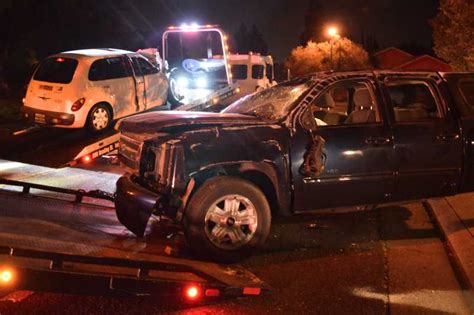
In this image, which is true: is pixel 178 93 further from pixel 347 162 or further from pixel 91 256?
pixel 91 256

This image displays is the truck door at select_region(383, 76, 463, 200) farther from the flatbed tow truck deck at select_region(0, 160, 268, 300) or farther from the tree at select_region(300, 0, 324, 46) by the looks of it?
the tree at select_region(300, 0, 324, 46)

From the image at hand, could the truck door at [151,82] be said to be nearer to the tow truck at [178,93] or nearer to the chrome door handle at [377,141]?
the tow truck at [178,93]

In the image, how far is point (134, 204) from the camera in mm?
5062

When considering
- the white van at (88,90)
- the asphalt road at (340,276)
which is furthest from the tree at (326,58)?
the asphalt road at (340,276)

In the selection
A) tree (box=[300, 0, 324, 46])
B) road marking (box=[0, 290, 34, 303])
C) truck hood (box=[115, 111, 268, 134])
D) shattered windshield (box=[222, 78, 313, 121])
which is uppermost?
tree (box=[300, 0, 324, 46])

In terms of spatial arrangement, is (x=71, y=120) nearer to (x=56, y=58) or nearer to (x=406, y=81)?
(x=56, y=58)

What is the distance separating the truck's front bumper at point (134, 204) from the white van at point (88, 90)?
16.0 ft

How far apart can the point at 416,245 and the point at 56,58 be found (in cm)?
757

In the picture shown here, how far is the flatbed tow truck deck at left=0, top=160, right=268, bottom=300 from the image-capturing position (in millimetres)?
3715

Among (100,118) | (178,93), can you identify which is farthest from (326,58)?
(100,118)

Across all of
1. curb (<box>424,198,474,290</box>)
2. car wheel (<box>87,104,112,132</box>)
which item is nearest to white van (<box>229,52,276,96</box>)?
car wheel (<box>87,104,112,132</box>)

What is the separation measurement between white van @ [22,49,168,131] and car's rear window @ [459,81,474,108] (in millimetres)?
6346

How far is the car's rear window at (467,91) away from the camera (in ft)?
20.6

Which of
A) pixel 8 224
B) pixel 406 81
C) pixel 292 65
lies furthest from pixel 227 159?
pixel 292 65
